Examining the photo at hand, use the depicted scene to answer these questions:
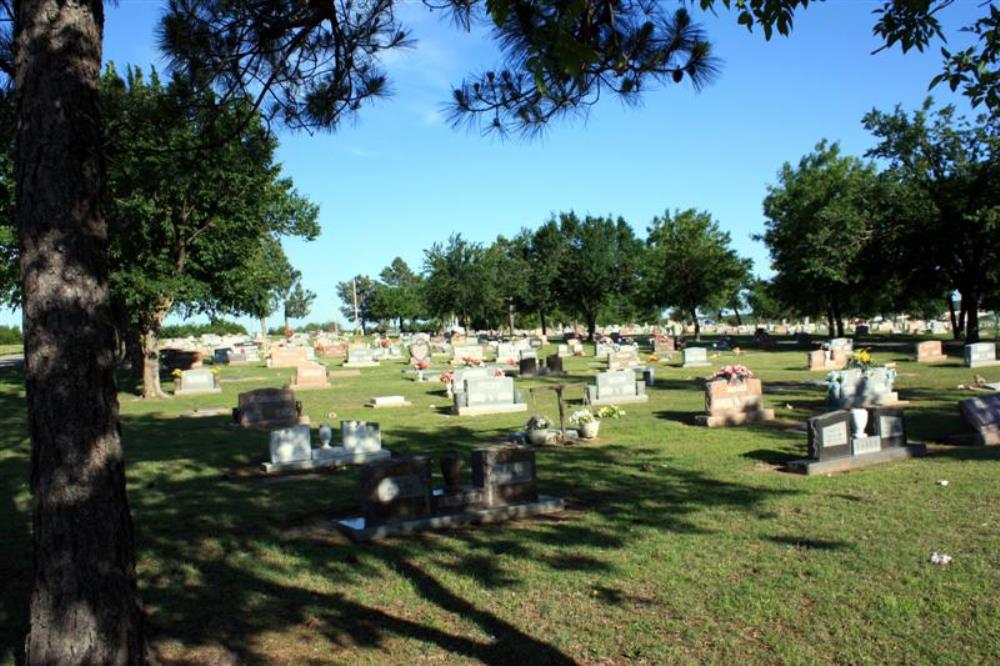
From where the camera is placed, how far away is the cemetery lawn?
5.13 meters

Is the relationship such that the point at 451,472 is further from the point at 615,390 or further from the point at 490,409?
the point at 615,390

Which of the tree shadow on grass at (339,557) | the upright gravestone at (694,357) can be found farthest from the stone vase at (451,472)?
the upright gravestone at (694,357)

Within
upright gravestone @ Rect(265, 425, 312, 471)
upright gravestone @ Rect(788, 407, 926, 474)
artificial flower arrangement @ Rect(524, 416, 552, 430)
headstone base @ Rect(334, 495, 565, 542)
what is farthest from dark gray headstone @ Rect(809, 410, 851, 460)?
upright gravestone @ Rect(265, 425, 312, 471)

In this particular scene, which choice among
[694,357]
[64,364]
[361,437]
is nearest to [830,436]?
[361,437]

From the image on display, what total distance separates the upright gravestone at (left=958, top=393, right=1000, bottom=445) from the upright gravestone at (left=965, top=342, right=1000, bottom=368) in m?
16.8

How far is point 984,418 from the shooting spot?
12156 mm

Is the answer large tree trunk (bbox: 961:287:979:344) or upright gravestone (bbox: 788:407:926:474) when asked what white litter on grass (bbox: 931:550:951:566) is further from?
large tree trunk (bbox: 961:287:979:344)

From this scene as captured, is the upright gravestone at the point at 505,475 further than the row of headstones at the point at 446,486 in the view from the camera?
Yes

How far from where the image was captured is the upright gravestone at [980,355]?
27.0 m

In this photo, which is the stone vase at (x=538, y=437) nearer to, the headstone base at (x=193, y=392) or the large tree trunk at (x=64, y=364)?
the large tree trunk at (x=64, y=364)

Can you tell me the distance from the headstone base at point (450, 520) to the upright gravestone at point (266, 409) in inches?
397

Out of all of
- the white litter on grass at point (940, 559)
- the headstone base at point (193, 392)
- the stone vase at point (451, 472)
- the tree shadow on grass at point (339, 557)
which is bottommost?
the tree shadow on grass at point (339, 557)

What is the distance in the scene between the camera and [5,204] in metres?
15.3

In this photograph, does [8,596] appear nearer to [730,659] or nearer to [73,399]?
[73,399]
